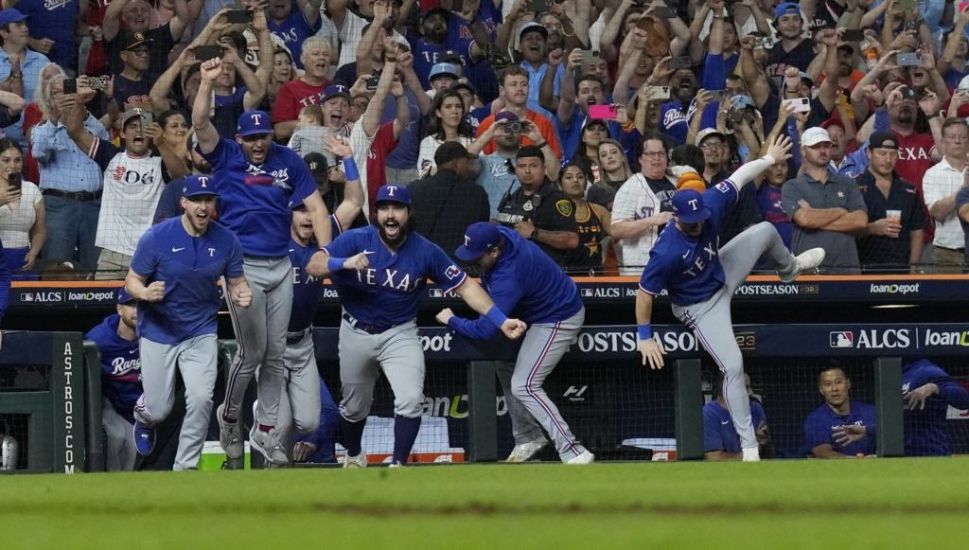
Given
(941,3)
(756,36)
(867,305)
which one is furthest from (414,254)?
(941,3)

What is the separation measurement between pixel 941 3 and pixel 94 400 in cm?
957

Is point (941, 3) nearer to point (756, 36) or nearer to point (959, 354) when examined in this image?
point (756, 36)

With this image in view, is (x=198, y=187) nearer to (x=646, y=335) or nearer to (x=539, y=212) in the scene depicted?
(x=539, y=212)

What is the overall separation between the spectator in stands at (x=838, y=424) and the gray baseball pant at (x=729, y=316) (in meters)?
0.73

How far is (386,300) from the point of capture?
9.77m

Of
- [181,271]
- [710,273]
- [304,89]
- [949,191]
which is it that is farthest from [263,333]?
[949,191]

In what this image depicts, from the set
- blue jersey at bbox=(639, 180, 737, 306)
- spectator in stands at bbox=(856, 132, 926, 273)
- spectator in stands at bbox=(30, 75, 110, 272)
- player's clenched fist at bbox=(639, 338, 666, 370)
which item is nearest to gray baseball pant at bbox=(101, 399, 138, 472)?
spectator in stands at bbox=(30, 75, 110, 272)

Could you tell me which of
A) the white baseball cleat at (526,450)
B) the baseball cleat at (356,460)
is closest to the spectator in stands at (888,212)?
the white baseball cleat at (526,450)

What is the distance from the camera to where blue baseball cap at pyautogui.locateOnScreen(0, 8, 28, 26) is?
1236cm

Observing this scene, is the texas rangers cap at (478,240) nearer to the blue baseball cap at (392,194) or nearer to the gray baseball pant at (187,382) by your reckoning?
the blue baseball cap at (392,194)

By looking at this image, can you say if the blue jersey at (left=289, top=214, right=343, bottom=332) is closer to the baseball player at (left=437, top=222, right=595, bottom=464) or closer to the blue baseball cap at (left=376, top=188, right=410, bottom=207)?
the blue baseball cap at (left=376, top=188, right=410, bottom=207)

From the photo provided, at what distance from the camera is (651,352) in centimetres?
1021

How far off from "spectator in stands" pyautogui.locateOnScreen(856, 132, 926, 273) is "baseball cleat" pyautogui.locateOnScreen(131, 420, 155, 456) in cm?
517

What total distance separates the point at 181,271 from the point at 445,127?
122 inches
